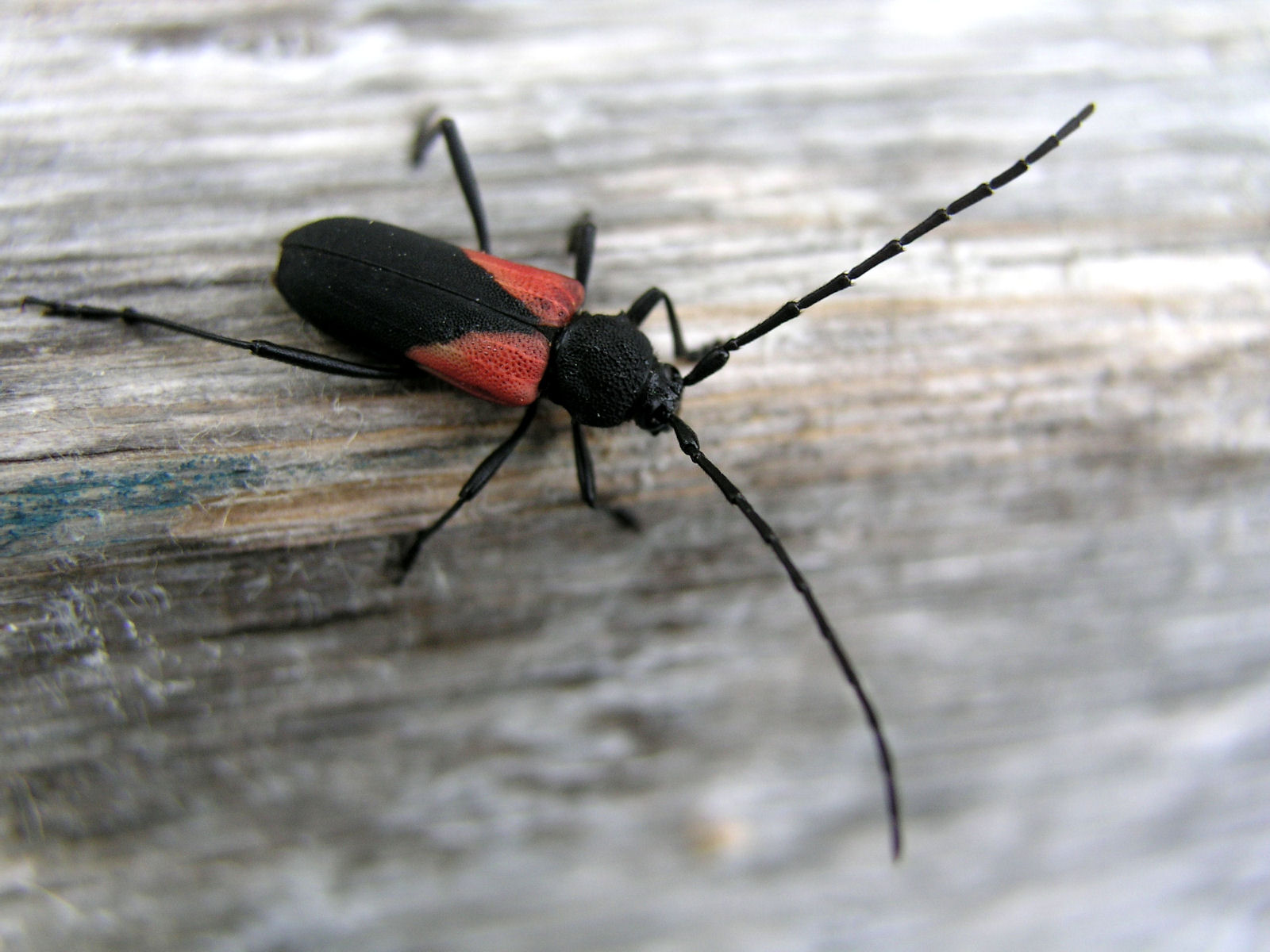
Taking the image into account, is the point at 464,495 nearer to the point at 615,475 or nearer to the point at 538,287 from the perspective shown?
the point at 615,475

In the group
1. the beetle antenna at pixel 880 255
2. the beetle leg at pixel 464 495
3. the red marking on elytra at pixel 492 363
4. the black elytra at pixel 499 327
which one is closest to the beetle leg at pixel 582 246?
the black elytra at pixel 499 327

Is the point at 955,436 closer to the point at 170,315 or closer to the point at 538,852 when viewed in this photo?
the point at 538,852

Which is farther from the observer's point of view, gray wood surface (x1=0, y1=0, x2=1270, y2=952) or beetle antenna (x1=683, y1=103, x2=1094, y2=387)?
beetle antenna (x1=683, y1=103, x2=1094, y2=387)

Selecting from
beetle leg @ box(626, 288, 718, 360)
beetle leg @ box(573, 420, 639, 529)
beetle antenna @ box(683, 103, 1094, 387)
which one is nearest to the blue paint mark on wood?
beetle leg @ box(573, 420, 639, 529)

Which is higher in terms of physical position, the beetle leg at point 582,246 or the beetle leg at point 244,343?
the beetle leg at point 582,246

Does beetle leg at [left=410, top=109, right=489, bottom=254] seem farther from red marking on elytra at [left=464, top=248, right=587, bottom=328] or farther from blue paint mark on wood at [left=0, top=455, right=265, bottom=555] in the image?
blue paint mark on wood at [left=0, top=455, right=265, bottom=555]

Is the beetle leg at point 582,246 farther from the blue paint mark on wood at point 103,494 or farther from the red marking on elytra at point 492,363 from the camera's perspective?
the blue paint mark on wood at point 103,494

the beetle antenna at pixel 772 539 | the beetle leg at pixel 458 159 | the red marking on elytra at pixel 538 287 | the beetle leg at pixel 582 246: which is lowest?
the beetle antenna at pixel 772 539

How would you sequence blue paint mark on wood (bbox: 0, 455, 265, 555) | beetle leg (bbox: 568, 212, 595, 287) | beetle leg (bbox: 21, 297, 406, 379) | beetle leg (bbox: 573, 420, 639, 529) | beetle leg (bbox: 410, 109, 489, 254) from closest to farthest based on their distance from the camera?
blue paint mark on wood (bbox: 0, 455, 265, 555), beetle leg (bbox: 21, 297, 406, 379), beetle leg (bbox: 573, 420, 639, 529), beetle leg (bbox: 568, 212, 595, 287), beetle leg (bbox: 410, 109, 489, 254)
